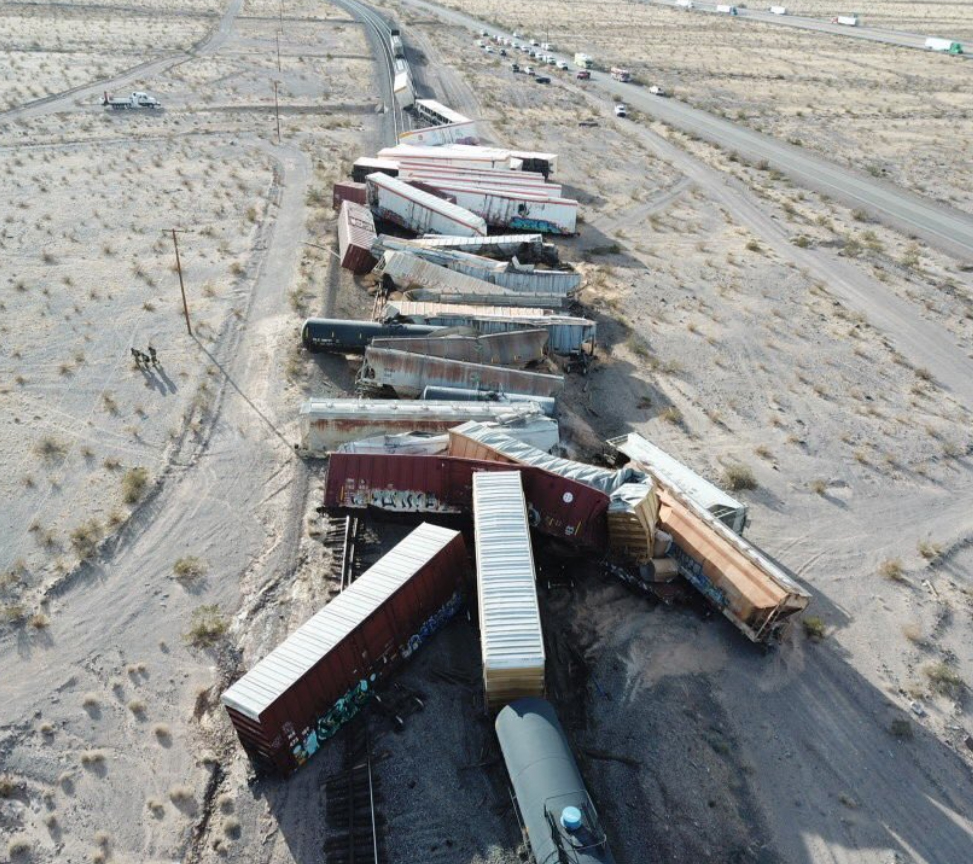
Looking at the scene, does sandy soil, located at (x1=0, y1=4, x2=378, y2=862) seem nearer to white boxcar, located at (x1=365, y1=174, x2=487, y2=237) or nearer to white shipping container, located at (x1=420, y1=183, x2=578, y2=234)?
white boxcar, located at (x1=365, y1=174, x2=487, y2=237)

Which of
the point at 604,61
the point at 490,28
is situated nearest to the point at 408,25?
the point at 490,28

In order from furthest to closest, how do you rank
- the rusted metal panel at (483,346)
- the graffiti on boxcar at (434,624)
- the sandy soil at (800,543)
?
the rusted metal panel at (483,346) → the graffiti on boxcar at (434,624) → the sandy soil at (800,543)

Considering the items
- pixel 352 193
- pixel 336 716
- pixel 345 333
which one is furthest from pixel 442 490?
pixel 352 193

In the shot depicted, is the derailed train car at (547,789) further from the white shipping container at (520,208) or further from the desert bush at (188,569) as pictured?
the white shipping container at (520,208)

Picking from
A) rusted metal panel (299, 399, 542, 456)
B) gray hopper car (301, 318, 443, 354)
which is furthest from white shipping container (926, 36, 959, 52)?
rusted metal panel (299, 399, 542, 456)

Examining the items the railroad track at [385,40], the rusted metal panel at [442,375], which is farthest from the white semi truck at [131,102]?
the rusted metal panel at [442,375]

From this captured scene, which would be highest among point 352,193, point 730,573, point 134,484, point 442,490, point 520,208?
point 520,208

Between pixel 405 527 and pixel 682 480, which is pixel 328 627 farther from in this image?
pixel 682 480
